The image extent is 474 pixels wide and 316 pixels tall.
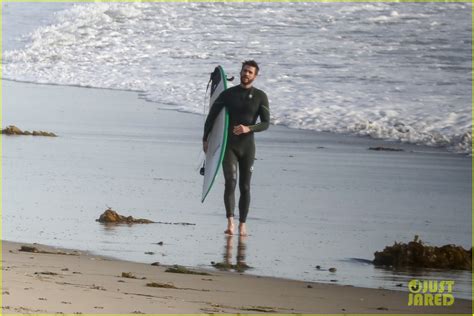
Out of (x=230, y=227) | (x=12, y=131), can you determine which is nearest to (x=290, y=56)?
(x=12, y=131)

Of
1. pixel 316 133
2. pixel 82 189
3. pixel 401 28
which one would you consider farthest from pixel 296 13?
pixel 82 189

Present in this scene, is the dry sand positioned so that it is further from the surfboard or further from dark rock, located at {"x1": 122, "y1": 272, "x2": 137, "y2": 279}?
the surfboard

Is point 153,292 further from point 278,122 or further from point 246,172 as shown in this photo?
point 278,122

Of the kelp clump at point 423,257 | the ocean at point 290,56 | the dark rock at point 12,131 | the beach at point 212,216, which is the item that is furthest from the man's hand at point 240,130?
the ocean at point 290,56

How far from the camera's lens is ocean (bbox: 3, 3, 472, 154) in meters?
18.3

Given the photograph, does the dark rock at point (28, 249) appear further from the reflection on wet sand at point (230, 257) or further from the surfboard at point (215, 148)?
the surfboard at point (215, 148)

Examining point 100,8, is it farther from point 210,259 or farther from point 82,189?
point 210,259

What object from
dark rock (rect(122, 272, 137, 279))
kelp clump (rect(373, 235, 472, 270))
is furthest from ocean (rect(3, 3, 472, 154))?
dark rock (rect(122, 272, 137, 279))

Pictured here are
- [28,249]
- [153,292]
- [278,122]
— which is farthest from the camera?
[278,122]

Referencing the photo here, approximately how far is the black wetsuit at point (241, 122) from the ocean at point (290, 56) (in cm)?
580

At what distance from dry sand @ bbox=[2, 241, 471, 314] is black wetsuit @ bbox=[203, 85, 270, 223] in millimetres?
2671

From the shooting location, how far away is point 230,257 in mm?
8469

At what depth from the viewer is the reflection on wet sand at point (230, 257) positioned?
796 cm

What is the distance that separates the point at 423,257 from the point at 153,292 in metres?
2.53
